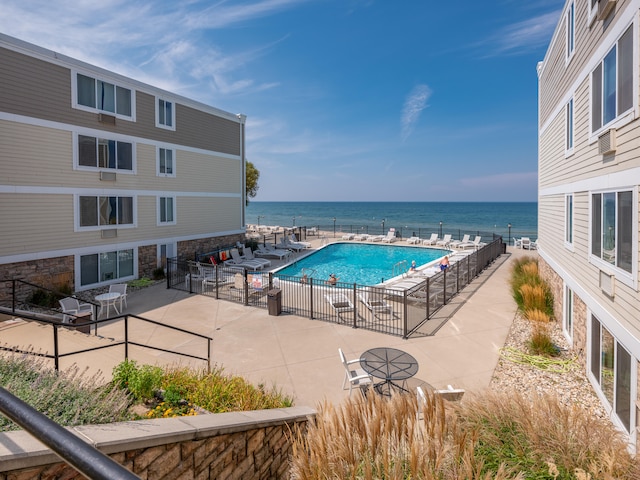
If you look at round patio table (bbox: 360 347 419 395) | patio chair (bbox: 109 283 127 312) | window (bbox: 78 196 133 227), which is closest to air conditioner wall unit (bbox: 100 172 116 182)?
window (bbox: 78 196 133 227)

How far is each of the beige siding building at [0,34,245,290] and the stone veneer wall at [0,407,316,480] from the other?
13986 mm

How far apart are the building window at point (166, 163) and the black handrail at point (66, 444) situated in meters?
20.0

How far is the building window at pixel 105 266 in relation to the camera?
1583cm

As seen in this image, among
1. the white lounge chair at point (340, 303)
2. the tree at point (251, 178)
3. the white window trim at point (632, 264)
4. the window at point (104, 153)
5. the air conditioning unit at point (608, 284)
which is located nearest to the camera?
the white window trim at point (632, 264)

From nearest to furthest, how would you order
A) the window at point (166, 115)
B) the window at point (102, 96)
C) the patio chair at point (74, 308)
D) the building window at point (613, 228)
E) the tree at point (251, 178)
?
the building window at point (613, 228)
the patio chair at point (74, 308)
the window at point (102, 96)
the window at point (166, 115)
the tree at point (251, 178)

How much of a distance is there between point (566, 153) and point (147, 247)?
1852 cm

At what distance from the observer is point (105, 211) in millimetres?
16516

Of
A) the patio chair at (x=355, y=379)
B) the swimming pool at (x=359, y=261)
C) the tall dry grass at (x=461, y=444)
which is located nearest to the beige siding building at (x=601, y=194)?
the tall dry grass at (x=461, y=444)

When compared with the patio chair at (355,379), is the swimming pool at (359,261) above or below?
above

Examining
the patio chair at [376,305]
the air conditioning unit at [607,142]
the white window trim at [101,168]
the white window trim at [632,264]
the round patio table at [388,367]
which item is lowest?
the round patio table at [388,367]

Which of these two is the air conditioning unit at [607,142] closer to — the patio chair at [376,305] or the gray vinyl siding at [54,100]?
the patio chair at [376,305]

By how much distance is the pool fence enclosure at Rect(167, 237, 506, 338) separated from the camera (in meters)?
11.3

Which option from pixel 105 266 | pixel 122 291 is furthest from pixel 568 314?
pixel 105 266

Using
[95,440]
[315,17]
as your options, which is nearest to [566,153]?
[95,440]
